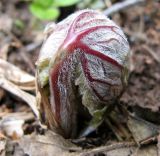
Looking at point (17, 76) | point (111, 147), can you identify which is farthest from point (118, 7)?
point (111, 147)

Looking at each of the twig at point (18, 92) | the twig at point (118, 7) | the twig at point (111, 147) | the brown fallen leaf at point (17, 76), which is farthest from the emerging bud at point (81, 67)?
the twig at point (118, 7)

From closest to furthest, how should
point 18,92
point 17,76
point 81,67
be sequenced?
1. point 81,67
2. point 18,92
3. point 17,76

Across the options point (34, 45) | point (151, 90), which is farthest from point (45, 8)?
point (151, 90)

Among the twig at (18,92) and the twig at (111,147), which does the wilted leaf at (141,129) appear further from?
the twig at (18,92)

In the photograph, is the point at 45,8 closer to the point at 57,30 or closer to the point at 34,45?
the point at 34,45

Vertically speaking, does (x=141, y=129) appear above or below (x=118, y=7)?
below

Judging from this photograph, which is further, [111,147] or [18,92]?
[18,92]

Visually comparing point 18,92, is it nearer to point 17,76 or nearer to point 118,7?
point 17,76

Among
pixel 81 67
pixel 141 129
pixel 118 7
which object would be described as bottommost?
pixel 141 129

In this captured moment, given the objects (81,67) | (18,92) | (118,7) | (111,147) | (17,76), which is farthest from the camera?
(118,7)
